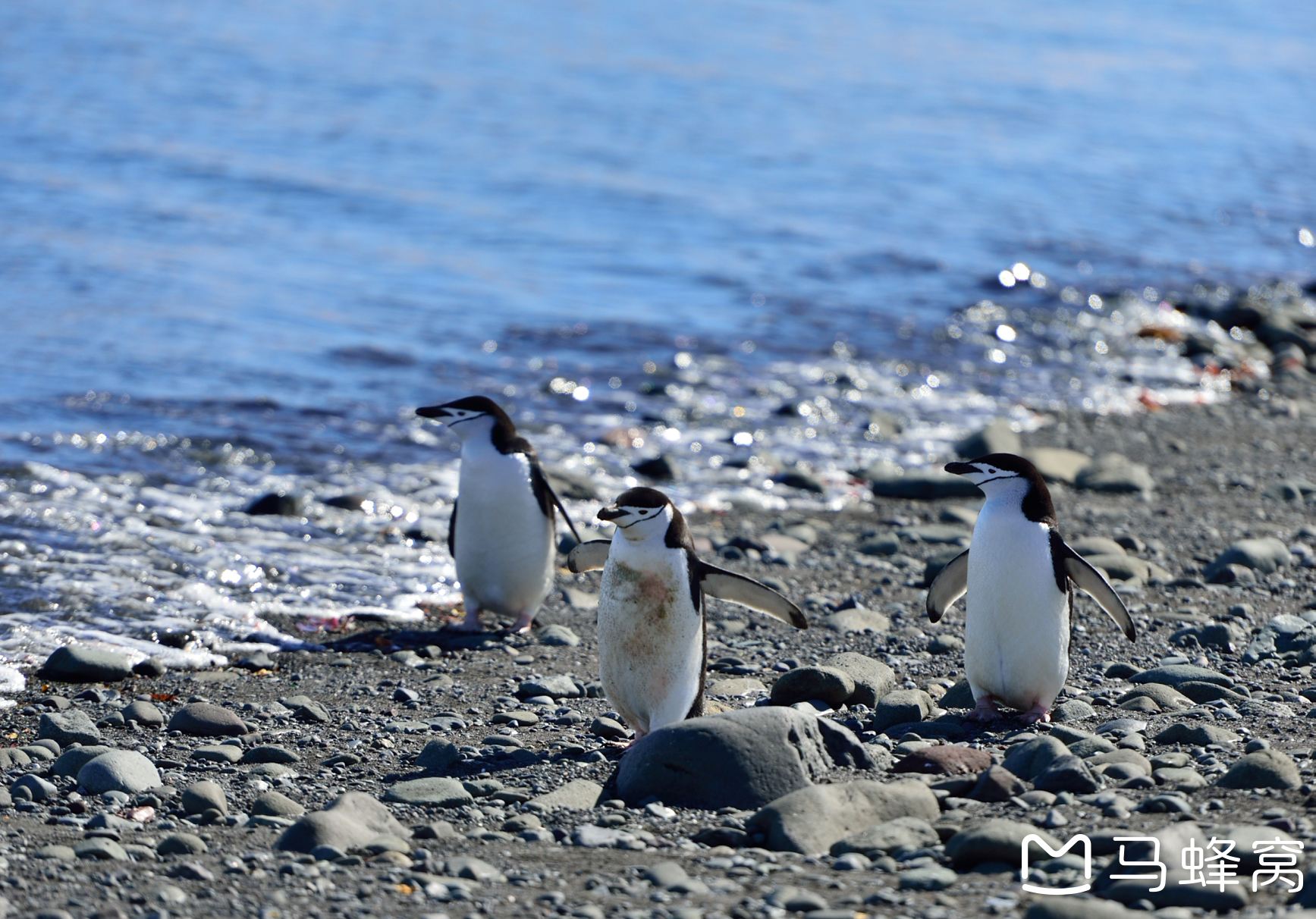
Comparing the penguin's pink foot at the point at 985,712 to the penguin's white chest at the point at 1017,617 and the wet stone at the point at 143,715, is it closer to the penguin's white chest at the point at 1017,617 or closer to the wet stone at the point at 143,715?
the penguin's white chest at the point at 1017,617

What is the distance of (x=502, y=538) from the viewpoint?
6957 millimetres

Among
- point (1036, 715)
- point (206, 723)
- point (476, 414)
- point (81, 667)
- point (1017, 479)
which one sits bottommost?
point (81, 667)

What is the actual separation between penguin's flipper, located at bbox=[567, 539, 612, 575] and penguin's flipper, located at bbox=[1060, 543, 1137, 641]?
169 centimetres

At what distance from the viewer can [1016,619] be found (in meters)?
5.25

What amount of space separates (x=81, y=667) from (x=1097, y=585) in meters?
3.93

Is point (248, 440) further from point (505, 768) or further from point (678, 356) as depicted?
point (505, 768)

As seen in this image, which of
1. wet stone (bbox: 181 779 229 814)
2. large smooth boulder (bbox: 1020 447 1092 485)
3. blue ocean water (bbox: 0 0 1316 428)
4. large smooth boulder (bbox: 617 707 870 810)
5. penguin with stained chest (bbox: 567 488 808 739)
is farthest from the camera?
blue ocean water (bbox: 0 0 1316 428)

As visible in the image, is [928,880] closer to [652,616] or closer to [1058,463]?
[652,616]

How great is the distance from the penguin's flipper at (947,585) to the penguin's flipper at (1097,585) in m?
0.53

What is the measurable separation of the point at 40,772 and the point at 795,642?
313 centimetres

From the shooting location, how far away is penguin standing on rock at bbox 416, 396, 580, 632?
6953mm

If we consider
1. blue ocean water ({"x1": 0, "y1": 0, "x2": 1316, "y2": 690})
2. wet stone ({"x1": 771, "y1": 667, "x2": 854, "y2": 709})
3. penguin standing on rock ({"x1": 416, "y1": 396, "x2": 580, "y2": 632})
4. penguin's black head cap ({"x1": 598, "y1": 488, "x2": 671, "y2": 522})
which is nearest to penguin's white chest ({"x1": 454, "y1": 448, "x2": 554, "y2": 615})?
penguin standing on rock ({"x1": 416, "y1": 396, "x2": 580, "y2": 632})

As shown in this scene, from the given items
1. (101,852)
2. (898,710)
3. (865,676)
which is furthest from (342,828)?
(865,676)

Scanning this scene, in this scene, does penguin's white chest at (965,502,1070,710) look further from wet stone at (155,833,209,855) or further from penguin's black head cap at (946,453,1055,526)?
wet stone at (155,833,209,855)
